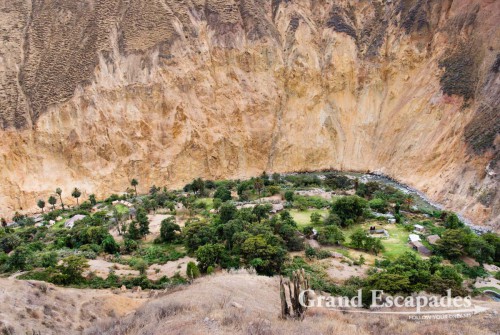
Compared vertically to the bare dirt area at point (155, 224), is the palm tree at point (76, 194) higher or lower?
higher

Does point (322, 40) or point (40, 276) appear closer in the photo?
point (40, 276)

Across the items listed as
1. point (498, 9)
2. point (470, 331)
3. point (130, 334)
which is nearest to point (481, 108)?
point (498, 9)

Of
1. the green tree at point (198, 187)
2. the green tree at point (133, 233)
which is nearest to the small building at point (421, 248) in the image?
the green tree at point (133, 233)

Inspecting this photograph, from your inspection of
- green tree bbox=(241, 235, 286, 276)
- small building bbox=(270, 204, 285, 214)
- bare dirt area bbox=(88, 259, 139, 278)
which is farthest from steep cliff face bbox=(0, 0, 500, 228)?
green tree bbox=(241, 235, 286, 276)

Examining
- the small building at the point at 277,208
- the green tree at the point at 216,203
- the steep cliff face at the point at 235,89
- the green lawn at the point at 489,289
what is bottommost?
the green lawn at the point at 489,289

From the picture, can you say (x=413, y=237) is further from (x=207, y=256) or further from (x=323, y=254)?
(x=207, y=256)

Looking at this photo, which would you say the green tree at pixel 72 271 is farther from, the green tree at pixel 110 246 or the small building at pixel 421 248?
the small building at pixel 421 248

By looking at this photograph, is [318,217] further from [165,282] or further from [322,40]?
[322,40]
